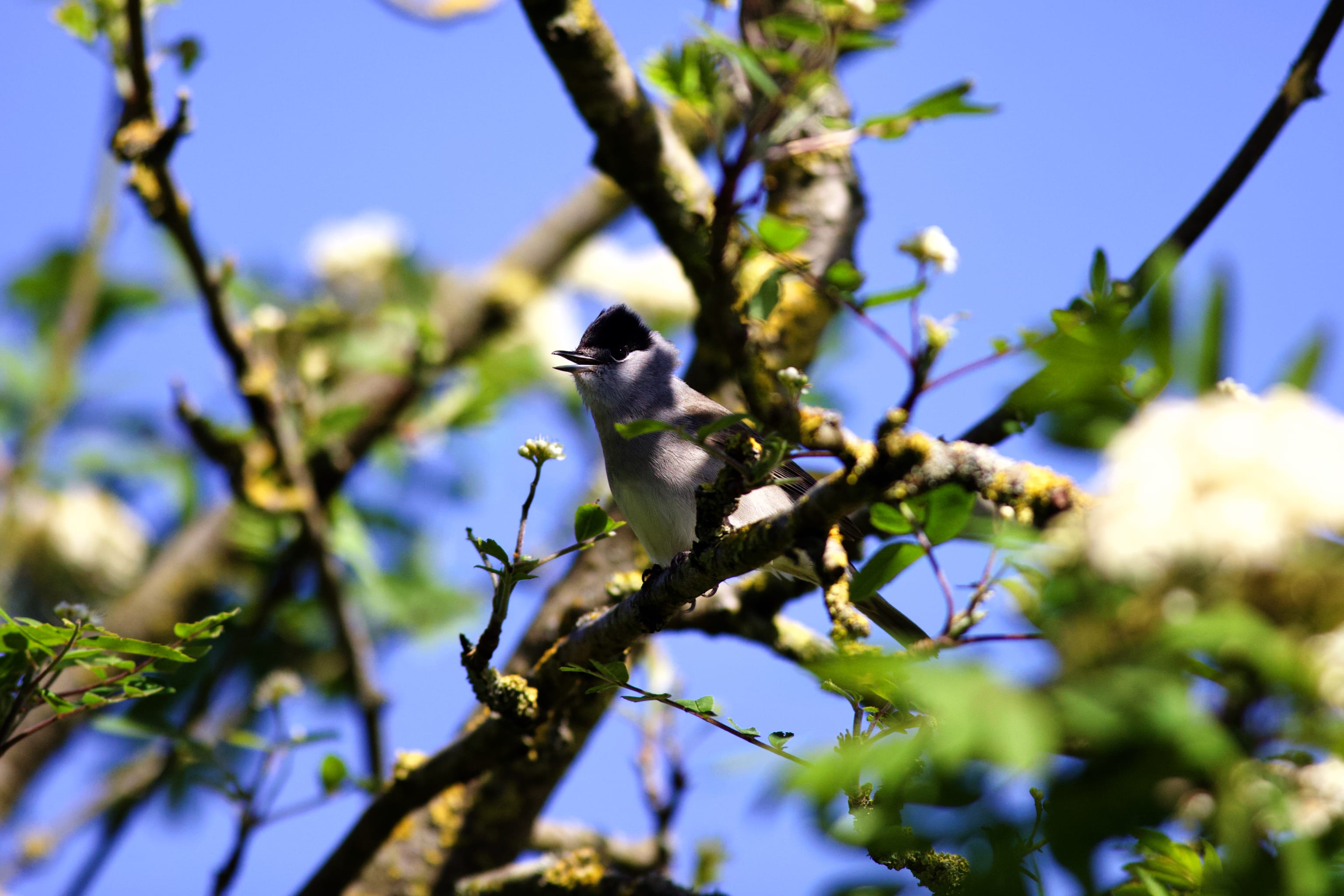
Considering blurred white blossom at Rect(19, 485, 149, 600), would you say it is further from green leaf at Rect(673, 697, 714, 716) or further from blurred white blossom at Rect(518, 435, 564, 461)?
green leaf at Rect(673, 697, 714, 716)

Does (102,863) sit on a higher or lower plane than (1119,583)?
higher

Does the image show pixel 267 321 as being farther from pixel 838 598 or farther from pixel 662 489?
pixel 838 598

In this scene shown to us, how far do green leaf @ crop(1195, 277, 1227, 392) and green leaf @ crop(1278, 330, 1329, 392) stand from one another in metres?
0.07

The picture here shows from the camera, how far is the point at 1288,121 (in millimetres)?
2949

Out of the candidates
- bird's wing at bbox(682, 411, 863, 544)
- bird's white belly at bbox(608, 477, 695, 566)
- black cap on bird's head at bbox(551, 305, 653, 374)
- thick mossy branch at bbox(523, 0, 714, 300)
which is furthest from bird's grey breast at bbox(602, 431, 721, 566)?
black cap on bird's head at bbox(551, 305, 653, 374)

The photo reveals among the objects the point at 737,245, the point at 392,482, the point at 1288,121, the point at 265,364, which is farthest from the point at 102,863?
the point at 1288,121

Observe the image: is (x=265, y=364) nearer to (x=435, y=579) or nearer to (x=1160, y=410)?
(x=435, y=579)

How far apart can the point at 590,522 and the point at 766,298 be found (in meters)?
0.60

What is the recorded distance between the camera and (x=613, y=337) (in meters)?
4.56

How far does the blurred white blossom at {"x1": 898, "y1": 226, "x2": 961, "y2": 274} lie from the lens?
5.69 ft

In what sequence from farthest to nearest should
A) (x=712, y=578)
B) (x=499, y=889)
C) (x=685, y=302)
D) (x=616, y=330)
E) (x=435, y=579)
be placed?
(x=685, y=302), (x=435, y=579), (x=616, y=330), (x=499, y=889), (x=712, y=578)

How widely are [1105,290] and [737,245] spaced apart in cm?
101

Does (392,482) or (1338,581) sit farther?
(392,482)

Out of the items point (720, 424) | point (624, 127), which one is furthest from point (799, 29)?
point (624, 127)
